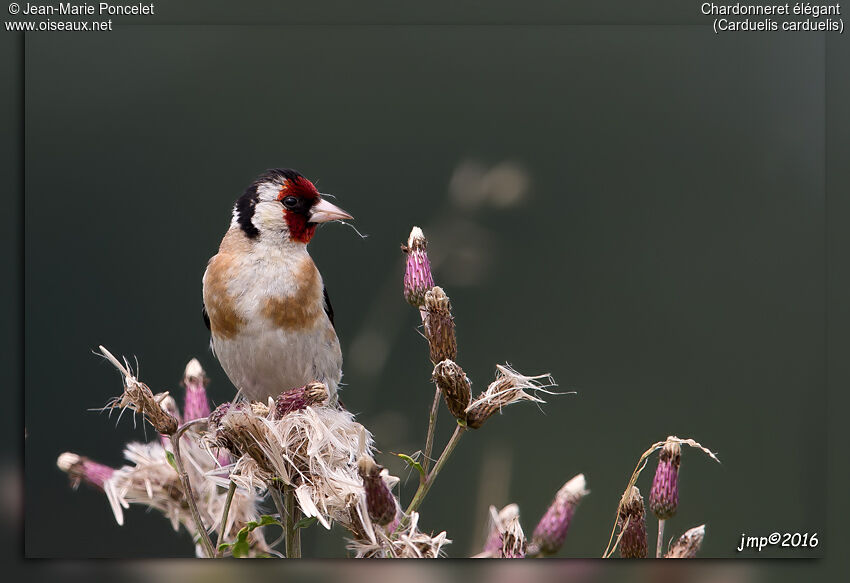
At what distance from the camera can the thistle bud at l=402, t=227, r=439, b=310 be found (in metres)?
2.70

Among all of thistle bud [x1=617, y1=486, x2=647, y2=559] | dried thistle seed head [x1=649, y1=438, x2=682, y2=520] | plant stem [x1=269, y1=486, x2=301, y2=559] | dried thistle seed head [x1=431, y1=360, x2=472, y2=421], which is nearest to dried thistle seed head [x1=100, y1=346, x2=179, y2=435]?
plant stem [x1=269, y1=486, x2=301, y2=559]

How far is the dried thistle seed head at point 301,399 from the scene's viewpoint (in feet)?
8.68

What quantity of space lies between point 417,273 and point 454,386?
0.35m

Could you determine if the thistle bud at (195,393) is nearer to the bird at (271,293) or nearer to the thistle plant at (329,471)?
the thistle plant at (329,471)

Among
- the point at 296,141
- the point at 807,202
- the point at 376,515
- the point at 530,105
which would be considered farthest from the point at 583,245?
the point at 376,515

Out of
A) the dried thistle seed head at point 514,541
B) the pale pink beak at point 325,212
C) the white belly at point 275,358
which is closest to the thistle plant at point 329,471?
the dried thistle seed head at point 514,541

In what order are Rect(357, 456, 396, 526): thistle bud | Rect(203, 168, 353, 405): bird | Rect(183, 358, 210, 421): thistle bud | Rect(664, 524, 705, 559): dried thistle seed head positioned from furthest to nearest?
Rect(203, 168, 353, 405): bird, Rect(183, 358, 210, 421): thistle bud, Rect(664, 524, 705, 559): dried thistle seed head, Rect(357, 456, 396, 526): thistle bud

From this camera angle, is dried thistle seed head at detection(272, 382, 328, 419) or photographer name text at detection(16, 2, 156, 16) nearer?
dried thistle seed head at detection(272, 382, 328, 419)

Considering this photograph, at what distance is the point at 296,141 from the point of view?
3273 millimetres

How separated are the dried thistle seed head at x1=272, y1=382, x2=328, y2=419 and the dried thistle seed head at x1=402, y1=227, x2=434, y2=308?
0.35 metres

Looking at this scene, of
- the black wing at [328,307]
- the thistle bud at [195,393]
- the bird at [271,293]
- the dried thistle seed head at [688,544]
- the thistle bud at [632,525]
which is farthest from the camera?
the black wing at [328,307]

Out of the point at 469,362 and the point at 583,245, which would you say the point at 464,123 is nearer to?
the point at 583,245

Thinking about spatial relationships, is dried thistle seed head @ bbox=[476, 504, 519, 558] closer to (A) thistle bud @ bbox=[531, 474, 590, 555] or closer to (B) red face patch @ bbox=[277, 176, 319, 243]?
(A) thistle bud @ bbox=[531, 474, 590, 555]

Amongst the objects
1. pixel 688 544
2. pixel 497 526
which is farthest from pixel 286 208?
pixel 688 544
